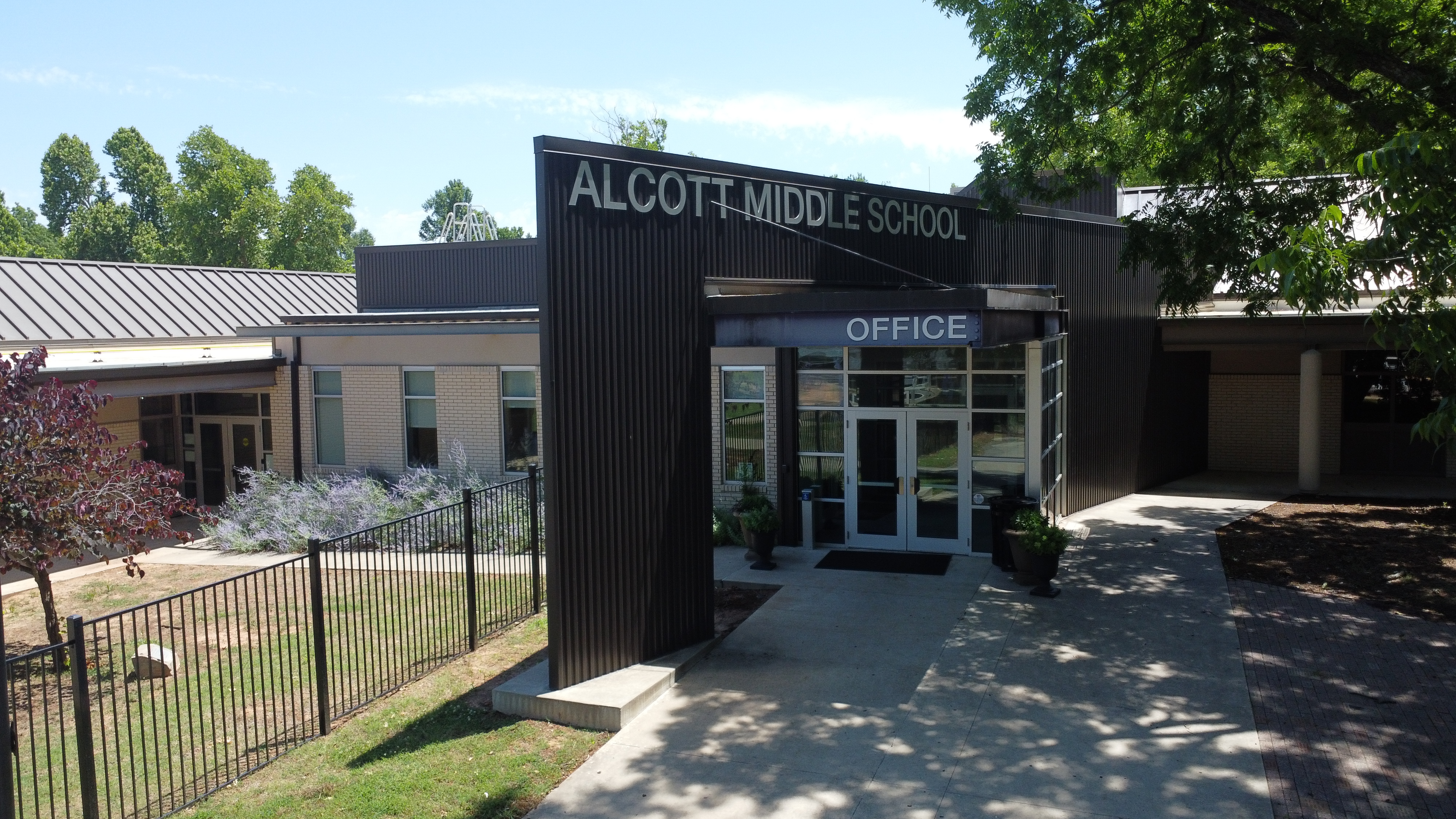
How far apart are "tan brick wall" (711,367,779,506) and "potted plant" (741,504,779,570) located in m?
1.39

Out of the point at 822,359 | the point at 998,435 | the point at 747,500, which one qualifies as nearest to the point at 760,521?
the point at 747,500

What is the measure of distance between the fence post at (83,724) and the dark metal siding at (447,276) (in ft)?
52.3

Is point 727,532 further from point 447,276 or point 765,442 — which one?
point 447,276

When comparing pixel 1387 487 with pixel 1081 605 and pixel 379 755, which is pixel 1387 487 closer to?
pixel 1081 605

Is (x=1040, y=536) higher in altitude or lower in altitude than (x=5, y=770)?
lower

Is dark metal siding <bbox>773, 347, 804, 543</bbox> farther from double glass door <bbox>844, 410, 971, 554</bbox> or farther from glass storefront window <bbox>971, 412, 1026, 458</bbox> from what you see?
glass storefront window <bbox>971, 412, 1026, 458</bbox>

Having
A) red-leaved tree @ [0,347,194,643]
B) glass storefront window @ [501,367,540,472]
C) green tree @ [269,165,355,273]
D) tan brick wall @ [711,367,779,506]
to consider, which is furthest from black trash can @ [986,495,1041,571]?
→ green tree @ [269,165,355,273]

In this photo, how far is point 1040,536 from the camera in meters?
12.5

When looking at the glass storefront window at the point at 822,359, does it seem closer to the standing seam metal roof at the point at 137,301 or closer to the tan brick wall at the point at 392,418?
the tan brick wall at the point at 392,418

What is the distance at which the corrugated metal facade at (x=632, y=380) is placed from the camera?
9.08m

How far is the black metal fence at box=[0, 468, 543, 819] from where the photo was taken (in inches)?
275

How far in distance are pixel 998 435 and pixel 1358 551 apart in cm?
526

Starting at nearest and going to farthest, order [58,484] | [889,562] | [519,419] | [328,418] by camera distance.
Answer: [58,484]
[889,562]
[519,419]
[328,418]

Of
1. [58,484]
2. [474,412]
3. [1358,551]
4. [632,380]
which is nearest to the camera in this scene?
[632,380]
